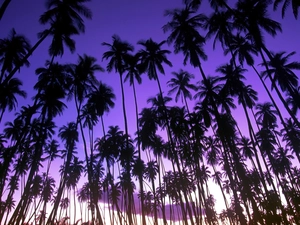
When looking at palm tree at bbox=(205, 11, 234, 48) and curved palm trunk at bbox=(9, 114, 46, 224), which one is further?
palm tree at bbox=(205, 11, 234, 48)

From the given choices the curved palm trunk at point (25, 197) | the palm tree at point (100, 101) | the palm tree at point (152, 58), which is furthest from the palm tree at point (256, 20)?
the curved palm trunk at point (25, 197)

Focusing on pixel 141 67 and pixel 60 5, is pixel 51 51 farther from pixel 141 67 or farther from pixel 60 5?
pixel 141 67

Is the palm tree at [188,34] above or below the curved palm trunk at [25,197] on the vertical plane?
above

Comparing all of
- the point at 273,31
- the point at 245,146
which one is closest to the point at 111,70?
the point at 273,31

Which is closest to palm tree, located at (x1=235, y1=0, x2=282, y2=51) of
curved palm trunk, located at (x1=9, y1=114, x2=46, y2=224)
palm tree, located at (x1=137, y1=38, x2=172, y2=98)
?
palm tree, located at (x1=137, y1=38, x2=172, y2=98)

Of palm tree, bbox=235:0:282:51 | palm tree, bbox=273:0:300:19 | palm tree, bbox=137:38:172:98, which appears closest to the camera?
palm tree, bbox=273:0:300:19

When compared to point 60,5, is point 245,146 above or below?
below

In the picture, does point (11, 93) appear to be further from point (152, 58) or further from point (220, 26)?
point (220, 26)

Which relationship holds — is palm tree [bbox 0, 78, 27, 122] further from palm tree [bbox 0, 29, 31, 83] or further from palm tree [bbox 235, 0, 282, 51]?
palm tree [bbox 235, 0, 282, 51]

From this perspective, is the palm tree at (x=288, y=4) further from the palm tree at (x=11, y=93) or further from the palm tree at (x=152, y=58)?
the palm tree at (x=11, y=93)

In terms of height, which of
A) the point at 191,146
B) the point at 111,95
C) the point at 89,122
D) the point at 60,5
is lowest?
the point at 191,146

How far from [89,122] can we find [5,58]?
16.6 meters

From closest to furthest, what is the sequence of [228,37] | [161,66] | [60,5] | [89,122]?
[60,5], [228,37], [161,66], [89,122]

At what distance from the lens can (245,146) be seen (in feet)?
141
